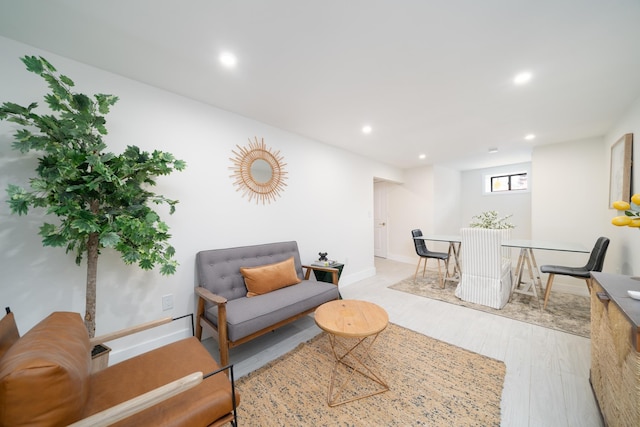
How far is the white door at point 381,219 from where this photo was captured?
610 centimetres

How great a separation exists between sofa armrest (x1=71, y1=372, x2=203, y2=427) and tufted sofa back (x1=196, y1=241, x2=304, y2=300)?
1269 millimetres

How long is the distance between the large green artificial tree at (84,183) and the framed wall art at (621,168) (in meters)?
4.42

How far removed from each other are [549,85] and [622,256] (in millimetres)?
2320

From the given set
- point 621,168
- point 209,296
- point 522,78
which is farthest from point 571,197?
point 209,296

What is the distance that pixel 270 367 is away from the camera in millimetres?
1861

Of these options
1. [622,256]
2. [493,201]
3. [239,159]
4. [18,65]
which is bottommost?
[622,256]

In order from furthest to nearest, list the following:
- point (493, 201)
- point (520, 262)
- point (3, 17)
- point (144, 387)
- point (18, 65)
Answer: point (493, 201), point (520, 262), point (18, 65), point (3, 17), point (144, 387)

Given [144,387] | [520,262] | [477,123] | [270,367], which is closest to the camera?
[144,387]

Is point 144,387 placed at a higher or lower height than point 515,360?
higher

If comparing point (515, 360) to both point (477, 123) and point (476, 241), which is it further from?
point (477, 123)

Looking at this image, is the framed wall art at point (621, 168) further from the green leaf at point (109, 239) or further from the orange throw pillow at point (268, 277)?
the green leaf at point (109, 239)

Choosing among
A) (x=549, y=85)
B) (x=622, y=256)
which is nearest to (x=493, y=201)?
(x=622, y=256)

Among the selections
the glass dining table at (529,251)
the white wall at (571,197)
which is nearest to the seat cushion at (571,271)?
the glass dining table at (529,251)

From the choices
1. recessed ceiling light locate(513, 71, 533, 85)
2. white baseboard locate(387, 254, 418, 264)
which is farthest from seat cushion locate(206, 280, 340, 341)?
white baseboard locate(387, 254, 418, 264)
